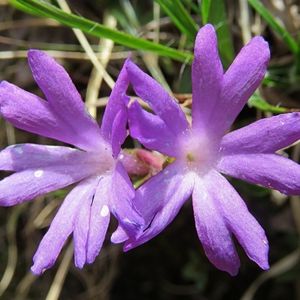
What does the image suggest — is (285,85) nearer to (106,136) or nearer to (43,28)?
(106,136)

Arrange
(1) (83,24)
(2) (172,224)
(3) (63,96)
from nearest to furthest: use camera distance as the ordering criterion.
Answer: (3) (63,96) → (1) (83,24) → (2) (172,224)

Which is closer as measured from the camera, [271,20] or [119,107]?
[119,107]

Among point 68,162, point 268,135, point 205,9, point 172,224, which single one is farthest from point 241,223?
point 172,224

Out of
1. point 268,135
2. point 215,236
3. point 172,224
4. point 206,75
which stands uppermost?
point 206,75

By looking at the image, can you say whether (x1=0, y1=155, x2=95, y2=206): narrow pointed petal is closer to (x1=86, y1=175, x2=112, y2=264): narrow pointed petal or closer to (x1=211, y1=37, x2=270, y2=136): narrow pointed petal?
(x1=86, y1=175, x2=112, y2=264): narrow pointed petal

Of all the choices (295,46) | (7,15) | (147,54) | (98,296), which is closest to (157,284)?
(98,296)

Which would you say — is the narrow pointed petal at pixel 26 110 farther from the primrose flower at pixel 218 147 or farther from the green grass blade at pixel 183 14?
the green grass blade at pixel 183 14

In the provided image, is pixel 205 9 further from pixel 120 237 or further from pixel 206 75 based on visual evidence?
pixel 120 237
